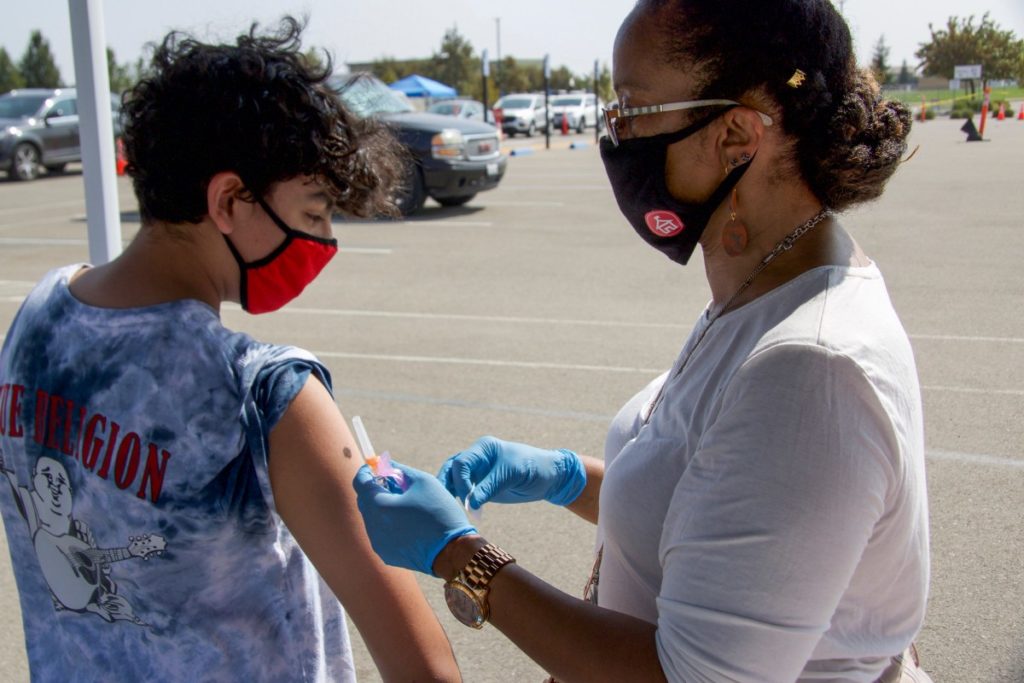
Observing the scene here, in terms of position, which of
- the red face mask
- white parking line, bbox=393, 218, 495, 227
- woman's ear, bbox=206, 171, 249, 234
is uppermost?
woman's ear, bbox=206, 171, 249, 234

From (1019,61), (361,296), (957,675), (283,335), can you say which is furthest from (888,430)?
(361,296)

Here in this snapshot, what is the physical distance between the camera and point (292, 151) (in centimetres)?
145

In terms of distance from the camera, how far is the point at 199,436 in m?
1.32

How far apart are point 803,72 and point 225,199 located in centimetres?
89

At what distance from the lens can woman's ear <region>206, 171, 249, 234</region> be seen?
1.44 metres

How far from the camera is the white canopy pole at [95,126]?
3494 mm

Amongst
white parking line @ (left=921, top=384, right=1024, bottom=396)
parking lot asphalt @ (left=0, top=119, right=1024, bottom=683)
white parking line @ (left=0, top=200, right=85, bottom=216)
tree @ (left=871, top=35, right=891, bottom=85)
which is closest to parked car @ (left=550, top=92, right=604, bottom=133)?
white parking line @ (left=0, top=200, right=85, bottom=216)

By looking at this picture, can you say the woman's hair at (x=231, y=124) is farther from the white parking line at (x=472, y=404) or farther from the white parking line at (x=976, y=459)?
the white parking line at (x=976, y=459)

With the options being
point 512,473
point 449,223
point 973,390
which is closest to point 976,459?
point 973,390

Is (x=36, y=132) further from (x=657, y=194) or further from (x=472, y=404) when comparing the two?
(x=657, y=194)

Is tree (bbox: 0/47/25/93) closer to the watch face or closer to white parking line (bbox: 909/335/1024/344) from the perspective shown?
white parking line (bbox: 909/335/1024/344)

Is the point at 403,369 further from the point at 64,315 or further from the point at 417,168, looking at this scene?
the point at 417,168

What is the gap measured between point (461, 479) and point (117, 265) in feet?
2.72

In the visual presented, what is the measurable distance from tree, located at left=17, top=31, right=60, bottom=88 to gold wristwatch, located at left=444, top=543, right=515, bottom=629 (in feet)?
142
